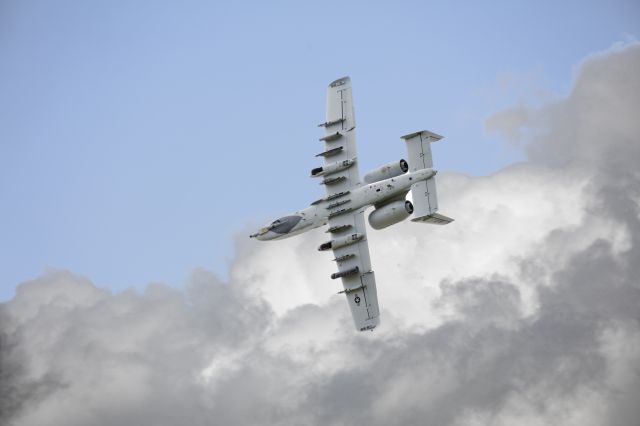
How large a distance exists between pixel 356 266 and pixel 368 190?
9756 millimetres

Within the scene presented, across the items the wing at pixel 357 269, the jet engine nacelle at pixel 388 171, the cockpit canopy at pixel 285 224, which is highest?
the jet engine nacelle at pixel 388 171

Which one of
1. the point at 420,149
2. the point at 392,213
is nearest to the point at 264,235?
the point at 392,213

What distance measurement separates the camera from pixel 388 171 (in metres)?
138

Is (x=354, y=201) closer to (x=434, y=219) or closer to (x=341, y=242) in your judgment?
(x=341, y=242)

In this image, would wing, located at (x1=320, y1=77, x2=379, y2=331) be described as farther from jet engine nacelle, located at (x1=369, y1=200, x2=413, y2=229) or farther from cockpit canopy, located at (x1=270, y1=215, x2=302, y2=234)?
cockpit canopy, located at (x1=270, y1=215, x2=302, y2=234)

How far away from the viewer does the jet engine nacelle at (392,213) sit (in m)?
136

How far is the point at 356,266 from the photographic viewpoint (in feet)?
463

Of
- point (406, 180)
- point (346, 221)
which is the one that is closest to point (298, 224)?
point (346, 221)

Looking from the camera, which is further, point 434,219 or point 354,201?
point 354,201

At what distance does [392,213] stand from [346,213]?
20.2 ft

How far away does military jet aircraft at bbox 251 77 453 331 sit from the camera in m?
136

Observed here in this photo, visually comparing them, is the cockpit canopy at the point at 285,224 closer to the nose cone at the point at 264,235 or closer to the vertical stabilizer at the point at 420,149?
the nose cone at the point at 264,235

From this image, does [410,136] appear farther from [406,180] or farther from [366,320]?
[366,320]

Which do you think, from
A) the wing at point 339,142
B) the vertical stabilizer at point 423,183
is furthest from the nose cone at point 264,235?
the vertical stabilizer at point 423,183
